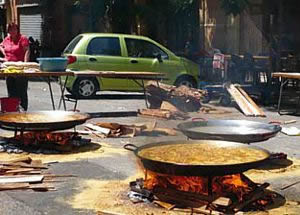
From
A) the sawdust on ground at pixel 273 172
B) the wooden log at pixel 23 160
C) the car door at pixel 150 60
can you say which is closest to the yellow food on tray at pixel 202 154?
the sawdust on ground at pixel 273 172

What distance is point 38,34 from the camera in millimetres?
30469

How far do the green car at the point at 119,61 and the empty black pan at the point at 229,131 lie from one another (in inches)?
340

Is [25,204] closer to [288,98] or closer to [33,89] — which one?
[288,98]

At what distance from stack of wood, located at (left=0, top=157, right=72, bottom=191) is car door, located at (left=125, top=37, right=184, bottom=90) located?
9015 mm

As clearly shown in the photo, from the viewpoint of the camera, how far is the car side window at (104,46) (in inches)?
638

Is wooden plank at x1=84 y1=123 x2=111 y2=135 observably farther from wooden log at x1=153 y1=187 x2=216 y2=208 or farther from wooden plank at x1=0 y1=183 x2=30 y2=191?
wooden log at x1=153 y1=187 x2=216 y2=208

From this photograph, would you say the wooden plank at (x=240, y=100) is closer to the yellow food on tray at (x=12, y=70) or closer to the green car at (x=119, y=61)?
the green car at (x=119, y=61)

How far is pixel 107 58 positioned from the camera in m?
16.3

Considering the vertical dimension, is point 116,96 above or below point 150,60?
below

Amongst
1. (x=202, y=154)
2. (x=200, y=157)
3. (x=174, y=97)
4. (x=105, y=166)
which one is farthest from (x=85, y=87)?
(x=200, y=157)

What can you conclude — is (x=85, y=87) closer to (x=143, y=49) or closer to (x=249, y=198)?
(x=143, y=49)

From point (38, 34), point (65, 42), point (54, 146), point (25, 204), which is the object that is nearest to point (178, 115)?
point (54, 146)

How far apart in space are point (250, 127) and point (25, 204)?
3158 millimetres

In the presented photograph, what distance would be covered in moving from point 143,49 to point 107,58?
1.17m
